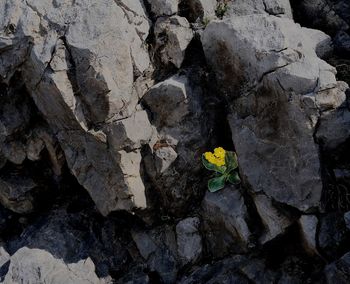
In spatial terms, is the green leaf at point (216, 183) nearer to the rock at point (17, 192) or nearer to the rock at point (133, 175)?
the rock at point (133, 175)

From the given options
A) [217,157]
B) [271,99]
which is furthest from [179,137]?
[271,99]

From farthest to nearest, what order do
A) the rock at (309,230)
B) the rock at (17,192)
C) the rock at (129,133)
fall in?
the rock at (17,192) → the rock at (129,133) → the rock at (309,230)

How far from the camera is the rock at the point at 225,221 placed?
8.38 metres

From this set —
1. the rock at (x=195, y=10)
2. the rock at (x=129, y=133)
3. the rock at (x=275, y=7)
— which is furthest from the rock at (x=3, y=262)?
the rock at (x=275, y=7)

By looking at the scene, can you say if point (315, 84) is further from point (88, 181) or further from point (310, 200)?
point (88, 181)

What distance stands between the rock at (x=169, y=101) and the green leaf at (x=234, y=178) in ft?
4.93

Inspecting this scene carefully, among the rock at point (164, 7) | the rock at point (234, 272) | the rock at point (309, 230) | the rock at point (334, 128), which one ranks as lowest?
the rock at point (234, 272)

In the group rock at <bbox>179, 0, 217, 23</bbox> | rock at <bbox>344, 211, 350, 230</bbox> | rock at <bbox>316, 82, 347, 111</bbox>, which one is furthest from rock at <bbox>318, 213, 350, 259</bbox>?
rock at <bbox>179, 0, 217, 23</bbox>

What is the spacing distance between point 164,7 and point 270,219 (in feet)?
15.6

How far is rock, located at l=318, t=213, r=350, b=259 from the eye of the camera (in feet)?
24.9

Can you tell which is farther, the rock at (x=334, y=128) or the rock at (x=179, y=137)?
the rock at (x=179, y=137)

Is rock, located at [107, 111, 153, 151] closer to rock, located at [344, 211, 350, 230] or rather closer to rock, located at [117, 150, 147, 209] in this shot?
rock, located at [117, 150, 147, 209]

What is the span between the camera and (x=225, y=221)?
28.1 ft

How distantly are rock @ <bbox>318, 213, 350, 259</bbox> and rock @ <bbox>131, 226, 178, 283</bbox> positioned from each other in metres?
2.94
